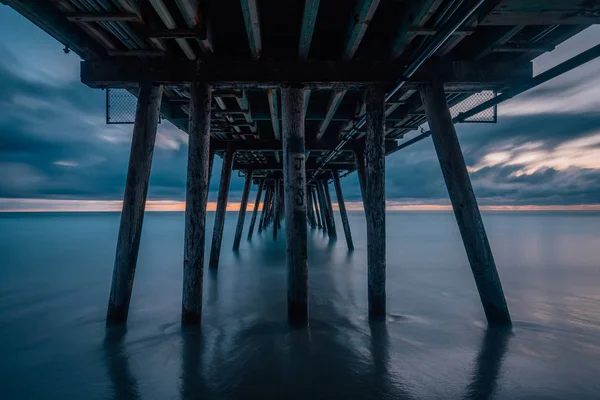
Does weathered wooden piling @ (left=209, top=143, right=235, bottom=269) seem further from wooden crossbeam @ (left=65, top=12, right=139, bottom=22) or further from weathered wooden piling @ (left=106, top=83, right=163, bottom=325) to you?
wooden crossbeam @ (left=65, top=12, right=139, bottom=22)

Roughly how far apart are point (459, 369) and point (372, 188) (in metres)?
2.24

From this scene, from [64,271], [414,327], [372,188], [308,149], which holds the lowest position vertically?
[64,271]

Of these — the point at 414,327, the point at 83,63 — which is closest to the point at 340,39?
the point at 83,63

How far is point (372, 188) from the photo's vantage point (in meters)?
4.29

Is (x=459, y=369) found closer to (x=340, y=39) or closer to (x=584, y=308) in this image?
(x=340, y=39)

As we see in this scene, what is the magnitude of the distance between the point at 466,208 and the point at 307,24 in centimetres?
292

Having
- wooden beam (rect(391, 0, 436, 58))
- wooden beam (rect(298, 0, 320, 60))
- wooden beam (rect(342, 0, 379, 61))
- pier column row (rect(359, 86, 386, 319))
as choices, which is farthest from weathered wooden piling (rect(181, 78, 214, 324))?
wooden beam (rect(391, 0, 436, 58))

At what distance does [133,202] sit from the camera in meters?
4.12

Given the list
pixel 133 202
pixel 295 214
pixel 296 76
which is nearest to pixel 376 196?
pixel 295 214

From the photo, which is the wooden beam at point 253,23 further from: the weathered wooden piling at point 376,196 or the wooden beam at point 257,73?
the weathered wooden piling at point 376,196

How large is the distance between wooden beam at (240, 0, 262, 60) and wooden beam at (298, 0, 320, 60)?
19.3 inches

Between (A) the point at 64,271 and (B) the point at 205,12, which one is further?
(A) the point at 64,271

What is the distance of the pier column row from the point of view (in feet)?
14.0

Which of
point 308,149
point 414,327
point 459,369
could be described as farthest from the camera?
point 308,149
